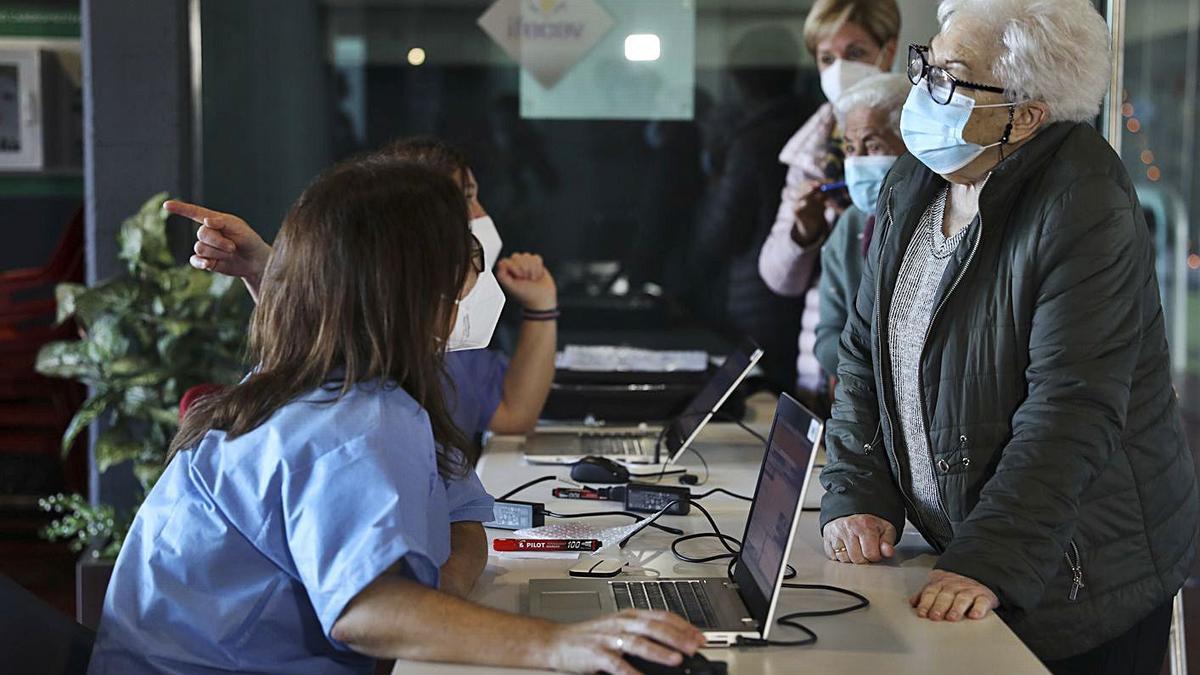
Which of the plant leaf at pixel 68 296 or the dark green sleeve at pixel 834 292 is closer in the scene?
the dark green sleeve at pixel 834 292

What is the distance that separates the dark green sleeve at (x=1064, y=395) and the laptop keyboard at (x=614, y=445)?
1244 millimetres

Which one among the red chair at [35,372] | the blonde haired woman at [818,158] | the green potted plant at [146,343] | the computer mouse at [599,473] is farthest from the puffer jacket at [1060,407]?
the red chair at [35,372]

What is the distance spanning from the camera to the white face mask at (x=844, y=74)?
12.2 ft

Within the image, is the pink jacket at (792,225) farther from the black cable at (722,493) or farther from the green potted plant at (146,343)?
the green potted plant at (146,343)

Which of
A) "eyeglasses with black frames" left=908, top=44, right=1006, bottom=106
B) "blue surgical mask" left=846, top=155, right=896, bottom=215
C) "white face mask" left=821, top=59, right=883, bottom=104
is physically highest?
"white face mask" left=821, top=59, right=883, bottom=104

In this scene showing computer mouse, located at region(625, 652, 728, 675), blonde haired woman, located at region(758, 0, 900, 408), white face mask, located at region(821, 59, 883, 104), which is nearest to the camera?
computer mouse, located at region(625, 652, 728, 675)

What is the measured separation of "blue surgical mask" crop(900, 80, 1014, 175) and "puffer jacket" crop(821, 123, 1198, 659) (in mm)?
90

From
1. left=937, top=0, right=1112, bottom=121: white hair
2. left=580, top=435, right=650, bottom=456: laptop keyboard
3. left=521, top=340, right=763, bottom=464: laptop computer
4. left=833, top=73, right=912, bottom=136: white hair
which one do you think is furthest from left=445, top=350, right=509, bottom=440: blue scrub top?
left=937, top=0, right=1112, bottom=121: white hair

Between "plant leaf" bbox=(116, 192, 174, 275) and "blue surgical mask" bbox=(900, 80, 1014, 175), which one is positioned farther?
"plant leaf" bbox=(116, 192, 174, 275)

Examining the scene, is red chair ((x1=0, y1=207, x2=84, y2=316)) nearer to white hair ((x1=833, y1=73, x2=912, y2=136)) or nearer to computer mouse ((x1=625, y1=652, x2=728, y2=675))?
white hair ((x1=833, y1=73, x2=912, y2=136))

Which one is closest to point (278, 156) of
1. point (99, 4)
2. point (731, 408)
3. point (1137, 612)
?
point (99, 4)

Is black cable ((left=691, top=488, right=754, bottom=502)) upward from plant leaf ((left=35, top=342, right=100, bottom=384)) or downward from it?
downward

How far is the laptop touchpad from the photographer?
1744 mm

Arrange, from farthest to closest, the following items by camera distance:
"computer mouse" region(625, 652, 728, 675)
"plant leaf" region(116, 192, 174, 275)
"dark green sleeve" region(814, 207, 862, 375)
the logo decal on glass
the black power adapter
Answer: the logo decal on glass → "plant leaf" region(116, 192, 174, 275) → "dark green sleeve" region(814, 207, 862, 375) → the black power adapter → "computer mouse" region(625, 652, 728, 675)
